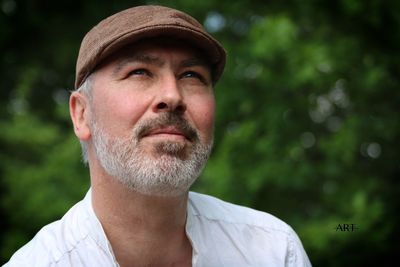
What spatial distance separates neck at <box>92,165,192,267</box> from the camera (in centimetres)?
229

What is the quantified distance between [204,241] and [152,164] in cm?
54

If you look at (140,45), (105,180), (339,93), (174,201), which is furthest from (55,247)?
(339,93)

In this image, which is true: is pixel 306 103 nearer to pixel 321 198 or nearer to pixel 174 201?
pixel 321 198

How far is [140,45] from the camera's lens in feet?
7.38

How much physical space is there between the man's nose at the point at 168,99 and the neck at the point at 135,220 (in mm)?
375

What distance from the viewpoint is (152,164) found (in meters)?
2.16

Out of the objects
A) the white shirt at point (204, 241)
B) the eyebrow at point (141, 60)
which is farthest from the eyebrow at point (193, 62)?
the white shirt at point (204, 241)

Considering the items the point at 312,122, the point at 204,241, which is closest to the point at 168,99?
the point at 204,241

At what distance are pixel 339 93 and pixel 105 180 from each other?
2.97m

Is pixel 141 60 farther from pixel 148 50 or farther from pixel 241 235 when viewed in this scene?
pixel 241 235

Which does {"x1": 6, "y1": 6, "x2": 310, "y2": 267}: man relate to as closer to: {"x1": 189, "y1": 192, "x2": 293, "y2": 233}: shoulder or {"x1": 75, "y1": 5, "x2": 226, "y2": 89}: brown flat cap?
{"x1": 75, "y1": 5, "x2": 226, "y2": 89}: brown flat cap

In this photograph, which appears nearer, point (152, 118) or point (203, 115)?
point (152, 118)

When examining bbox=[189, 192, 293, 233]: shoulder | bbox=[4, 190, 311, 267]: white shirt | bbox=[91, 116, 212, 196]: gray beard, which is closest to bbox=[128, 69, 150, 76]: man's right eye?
bbox=[91, 116, 212, 196]: gray beard

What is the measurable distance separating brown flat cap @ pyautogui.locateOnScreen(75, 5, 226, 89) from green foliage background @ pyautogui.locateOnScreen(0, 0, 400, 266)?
6.98 ft
